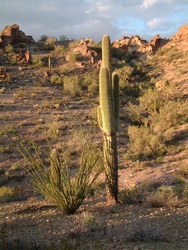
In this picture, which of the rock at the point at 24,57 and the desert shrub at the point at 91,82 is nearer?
the desert shrub at the point at 91,82

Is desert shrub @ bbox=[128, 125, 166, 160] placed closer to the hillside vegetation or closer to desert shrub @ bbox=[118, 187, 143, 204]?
the hillside vegetation

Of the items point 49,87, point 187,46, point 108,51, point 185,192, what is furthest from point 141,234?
point 187,46

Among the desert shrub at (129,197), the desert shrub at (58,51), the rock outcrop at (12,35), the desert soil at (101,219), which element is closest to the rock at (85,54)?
the desert shrub at (58,51)

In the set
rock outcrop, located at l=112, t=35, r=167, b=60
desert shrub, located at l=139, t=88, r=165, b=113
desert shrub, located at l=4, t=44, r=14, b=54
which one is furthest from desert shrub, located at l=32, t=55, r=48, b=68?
desert shrub, located at l=139, t=88, r=165, b=113

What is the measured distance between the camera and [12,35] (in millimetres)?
38250

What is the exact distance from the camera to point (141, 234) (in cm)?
592

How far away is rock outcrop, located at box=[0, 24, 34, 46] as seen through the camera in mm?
37250

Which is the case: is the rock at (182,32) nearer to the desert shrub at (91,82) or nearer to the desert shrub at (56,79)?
the desert shrub at (91,82)

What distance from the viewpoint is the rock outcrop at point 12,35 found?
37.2 m

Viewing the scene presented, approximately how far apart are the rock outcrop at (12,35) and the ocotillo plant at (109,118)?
3081 cm

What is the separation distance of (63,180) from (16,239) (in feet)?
6.62

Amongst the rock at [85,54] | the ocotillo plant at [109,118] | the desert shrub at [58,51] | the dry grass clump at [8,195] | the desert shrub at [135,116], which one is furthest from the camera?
the desert shrub at [58,51]

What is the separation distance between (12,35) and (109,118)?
33461 mm

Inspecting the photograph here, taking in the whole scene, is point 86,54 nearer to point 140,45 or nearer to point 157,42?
point 140,45
